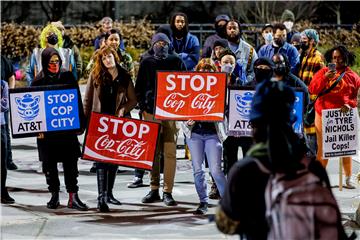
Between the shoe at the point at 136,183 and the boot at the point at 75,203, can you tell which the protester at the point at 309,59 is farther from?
the boot at the point at 75,203

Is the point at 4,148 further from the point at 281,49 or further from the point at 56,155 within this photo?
the point at 281,49

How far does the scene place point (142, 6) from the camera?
28250mm

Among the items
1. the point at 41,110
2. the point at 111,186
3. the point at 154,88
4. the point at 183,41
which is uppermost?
the point at 183,41

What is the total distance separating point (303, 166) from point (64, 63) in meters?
7.82

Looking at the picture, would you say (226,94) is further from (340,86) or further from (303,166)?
(303,166)

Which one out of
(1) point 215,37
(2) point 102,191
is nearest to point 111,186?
(2) point 102,191

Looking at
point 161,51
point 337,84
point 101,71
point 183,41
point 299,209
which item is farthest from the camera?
point 183,41

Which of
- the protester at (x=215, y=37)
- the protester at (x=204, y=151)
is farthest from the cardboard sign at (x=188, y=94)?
the protester at (x=215, y=37)

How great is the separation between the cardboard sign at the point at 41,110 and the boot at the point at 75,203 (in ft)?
2.29

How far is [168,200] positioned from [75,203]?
0.98m

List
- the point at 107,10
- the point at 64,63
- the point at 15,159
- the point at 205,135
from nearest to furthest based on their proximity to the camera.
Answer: the point at 205,135, the point at 64,63, the point at 15,159, the point at 107,10

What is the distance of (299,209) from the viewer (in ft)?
14.5

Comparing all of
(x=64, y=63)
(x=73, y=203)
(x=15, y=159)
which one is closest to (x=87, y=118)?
(x=73, y=203)

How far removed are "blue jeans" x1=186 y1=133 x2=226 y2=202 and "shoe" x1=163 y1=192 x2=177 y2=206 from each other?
0.56 metres
